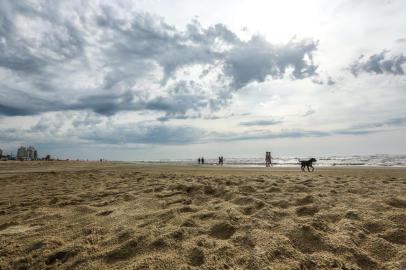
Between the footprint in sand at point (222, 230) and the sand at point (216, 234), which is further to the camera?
the footprint in sand at point (222, 230)

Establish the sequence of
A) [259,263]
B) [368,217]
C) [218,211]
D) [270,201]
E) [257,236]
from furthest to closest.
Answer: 1. [270,201]
2. [218,211]
3. [368,217]
4. [257,236]
5. [259,263]

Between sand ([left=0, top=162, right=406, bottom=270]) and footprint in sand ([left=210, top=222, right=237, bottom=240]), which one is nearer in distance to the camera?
sand ([left=0, top=162, right=406, bottom=270])

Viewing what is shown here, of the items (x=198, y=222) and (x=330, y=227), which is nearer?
(x=330, y=227)

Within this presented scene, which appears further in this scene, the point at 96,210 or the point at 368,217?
the point at 96,210

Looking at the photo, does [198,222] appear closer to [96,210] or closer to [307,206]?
[307,206]

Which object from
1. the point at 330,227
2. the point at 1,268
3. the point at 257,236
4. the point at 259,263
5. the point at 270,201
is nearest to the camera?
the point at 259,263

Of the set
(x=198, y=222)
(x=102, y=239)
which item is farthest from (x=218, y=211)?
(x=102, y=239)

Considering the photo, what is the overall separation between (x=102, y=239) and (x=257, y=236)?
223cm

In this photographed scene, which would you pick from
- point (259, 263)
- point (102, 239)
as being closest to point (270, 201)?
point (259, 263)

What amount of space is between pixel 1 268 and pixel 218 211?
3.17 meters

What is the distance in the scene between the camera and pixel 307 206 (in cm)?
510

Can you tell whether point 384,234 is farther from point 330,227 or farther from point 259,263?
point 259,263

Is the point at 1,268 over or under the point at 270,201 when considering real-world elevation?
under

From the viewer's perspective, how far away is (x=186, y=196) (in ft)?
22.3
